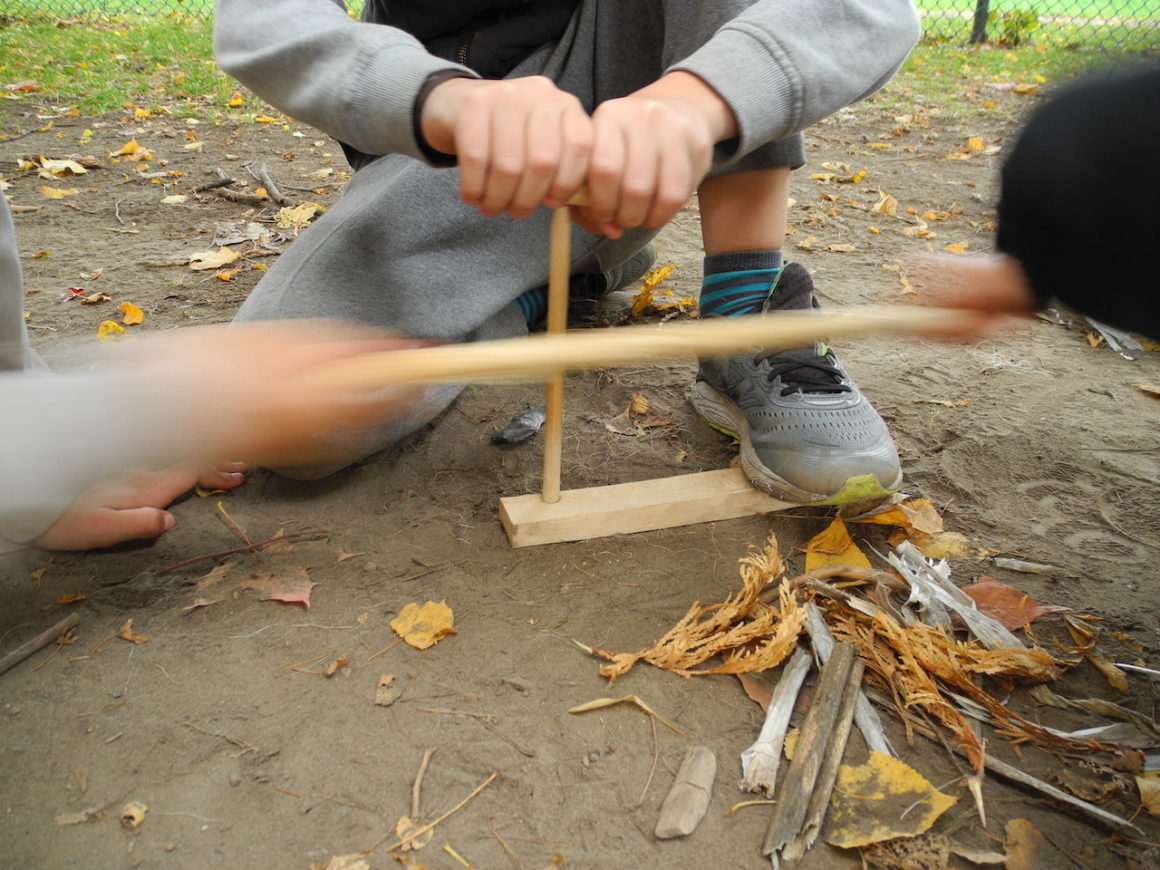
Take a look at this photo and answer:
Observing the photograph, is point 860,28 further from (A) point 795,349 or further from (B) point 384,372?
(B) point 384,372

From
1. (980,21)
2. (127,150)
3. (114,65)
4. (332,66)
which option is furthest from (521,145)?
(980,21)

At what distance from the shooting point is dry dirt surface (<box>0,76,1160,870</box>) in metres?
0.99

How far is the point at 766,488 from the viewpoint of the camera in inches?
61.1

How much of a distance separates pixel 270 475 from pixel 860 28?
54.2 inches

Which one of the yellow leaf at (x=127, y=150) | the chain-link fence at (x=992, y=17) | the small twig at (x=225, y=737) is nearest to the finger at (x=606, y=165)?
the small twig at (x=225, y=737)

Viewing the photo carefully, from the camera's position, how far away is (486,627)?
1.28 metres

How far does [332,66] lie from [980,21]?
26.4ft

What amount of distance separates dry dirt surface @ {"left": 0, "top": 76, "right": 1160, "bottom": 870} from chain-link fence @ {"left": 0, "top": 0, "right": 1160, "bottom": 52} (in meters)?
6.14

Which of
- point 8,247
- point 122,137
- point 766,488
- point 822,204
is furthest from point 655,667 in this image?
point 122,137

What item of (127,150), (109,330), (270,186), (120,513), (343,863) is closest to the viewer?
(343,863)

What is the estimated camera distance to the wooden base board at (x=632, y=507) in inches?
57.7

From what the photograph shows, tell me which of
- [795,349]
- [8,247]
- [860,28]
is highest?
[860,28]

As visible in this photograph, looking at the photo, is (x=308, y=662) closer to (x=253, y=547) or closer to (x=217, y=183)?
(x=253, y=547)

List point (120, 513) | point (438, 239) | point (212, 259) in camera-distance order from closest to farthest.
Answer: point (120, 513), point (438, 239), point (212, 259)
